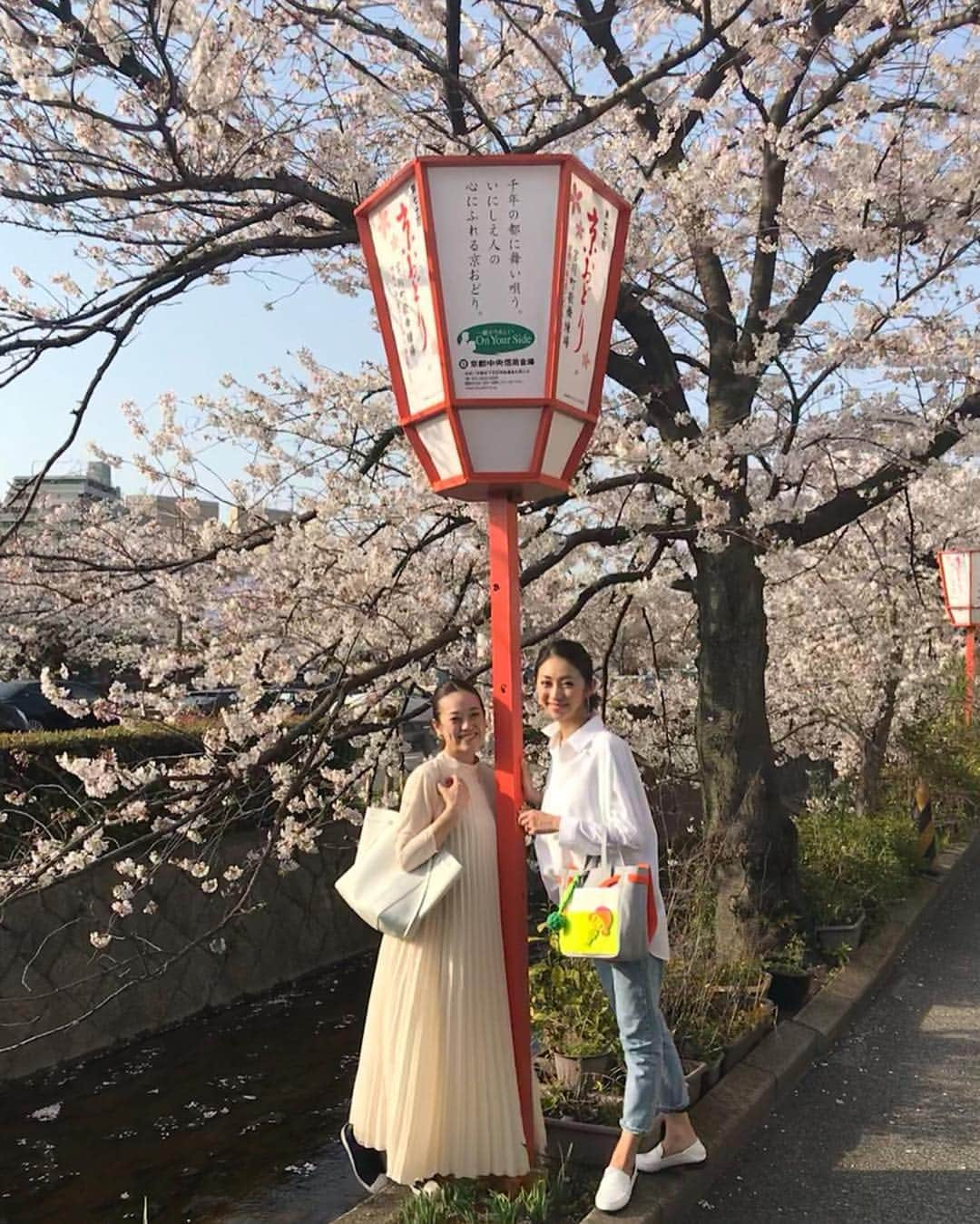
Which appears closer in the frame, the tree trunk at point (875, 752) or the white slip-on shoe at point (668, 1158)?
the white slip-on shoe at point (668, 1158)

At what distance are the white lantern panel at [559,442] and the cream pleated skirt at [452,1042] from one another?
1083 mm

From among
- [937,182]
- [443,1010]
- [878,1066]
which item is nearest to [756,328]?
[937,182]

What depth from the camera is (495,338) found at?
3365 mm

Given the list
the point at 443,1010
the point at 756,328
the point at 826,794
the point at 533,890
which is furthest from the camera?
the point at 533,890

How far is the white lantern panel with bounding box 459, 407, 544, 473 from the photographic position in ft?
11.0

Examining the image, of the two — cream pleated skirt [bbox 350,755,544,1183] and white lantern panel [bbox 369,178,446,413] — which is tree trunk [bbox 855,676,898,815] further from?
white lantern panel [bbox 369,178,446,413]

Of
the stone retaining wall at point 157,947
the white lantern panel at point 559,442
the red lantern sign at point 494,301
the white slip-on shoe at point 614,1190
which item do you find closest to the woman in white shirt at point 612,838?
the white slip-on shoe at point 614,1190

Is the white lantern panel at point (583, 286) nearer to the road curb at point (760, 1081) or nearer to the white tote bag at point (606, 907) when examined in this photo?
the white tote bag at point (606, 907)

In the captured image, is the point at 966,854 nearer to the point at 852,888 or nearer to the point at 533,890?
the point at 852,888

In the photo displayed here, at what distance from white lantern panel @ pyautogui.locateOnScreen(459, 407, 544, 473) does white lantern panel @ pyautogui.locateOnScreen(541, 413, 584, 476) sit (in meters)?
0.06

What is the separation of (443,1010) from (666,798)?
560 centimetres

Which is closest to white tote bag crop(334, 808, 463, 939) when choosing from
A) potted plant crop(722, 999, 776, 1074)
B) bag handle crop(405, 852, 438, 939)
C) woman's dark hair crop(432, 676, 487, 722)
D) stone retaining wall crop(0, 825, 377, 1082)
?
bag handle crop(405, 852, 438, 939)

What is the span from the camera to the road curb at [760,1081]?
3.45m

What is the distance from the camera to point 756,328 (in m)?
6.43
